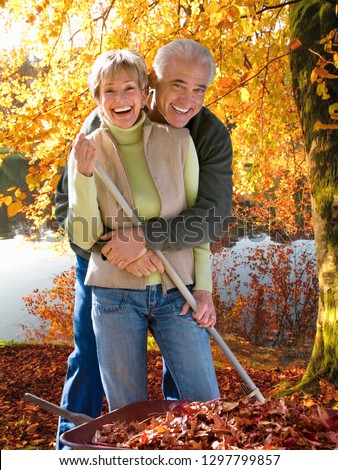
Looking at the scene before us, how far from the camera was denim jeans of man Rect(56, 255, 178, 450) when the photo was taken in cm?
257

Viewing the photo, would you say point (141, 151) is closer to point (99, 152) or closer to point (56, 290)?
point (99, 152)

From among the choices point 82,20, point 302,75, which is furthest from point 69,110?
point 82,20

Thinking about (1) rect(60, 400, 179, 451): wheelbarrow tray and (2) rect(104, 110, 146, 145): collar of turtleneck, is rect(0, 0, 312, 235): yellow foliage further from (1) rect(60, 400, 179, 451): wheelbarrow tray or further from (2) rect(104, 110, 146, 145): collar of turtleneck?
(1) rect(60, 400, 179, 451): wheelbarrow tray

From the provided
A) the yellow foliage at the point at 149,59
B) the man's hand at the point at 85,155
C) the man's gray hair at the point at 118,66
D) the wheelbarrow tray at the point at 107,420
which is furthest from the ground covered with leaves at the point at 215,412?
the yellow foliage at the point at 149,59

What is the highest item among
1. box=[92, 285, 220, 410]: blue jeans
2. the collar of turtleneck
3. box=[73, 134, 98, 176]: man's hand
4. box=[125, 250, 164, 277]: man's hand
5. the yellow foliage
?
the yellow foliage

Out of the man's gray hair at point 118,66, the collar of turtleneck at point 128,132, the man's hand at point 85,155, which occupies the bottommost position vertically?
the man's hand at point 85,155

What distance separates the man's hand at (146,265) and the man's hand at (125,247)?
0.02 m

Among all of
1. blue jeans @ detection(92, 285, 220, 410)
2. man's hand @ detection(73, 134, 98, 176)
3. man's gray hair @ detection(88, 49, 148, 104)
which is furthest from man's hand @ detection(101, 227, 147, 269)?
man's gray hair @ detection(88, 49, 148, 104)

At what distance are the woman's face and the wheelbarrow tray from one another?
0.96 m

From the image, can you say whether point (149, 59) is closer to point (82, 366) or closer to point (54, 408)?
point (82, 366)

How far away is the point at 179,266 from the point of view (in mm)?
2105

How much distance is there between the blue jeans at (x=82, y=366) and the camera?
2574 mm

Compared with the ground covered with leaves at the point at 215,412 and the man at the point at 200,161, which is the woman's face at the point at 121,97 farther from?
the ground covered with leaves at the point at 215,412

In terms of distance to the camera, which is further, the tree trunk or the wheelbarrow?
the tree trunk
